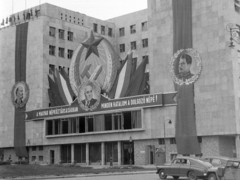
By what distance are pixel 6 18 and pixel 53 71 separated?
24466 millimetres

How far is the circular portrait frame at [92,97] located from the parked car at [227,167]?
143 feet

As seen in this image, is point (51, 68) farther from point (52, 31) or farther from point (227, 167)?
point (227, 167)

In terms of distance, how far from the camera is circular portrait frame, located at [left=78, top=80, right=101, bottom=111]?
7556cm

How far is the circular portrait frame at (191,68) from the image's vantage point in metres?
66.0

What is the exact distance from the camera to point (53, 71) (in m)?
88.9

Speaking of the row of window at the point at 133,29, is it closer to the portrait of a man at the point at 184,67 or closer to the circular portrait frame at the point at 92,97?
the circular portrait frame at the point at 92,97

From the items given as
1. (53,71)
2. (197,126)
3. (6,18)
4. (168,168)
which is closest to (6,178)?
(168,168)

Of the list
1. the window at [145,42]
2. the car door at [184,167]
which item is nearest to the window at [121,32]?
the window at [145,42]

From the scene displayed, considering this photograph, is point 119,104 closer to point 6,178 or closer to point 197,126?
point 197,126

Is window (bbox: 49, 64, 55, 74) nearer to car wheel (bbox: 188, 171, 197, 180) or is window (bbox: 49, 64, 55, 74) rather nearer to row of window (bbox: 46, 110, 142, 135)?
row of window (bbox: 46, 110, 142, 135)

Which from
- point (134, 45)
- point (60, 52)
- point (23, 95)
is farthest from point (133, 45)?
point (23, 95)

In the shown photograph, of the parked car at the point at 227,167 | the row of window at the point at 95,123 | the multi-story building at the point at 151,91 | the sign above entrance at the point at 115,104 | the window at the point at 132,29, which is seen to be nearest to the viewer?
the parked car at the point at 227,167

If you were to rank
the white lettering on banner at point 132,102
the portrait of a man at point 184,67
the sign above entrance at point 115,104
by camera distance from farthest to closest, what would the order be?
the white lettering on banner at point 132,102
the sign above entrance at point 115,104
the portrait of a man at point 184,67

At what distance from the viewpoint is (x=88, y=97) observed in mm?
76875
